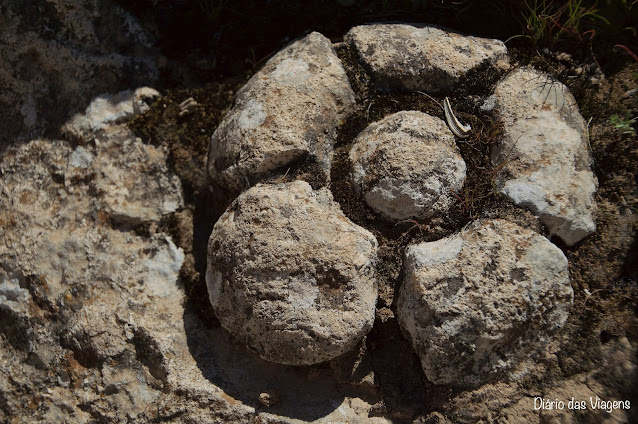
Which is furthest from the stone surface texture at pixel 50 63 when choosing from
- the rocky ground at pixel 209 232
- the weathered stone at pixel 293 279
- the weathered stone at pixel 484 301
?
the weathered stone at pixel 484 301

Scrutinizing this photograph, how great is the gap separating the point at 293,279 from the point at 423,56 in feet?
4.03

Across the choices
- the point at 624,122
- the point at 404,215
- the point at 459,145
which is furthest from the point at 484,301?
the point at 624,122

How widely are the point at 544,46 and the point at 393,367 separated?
5.71ft

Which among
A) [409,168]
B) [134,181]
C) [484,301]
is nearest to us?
[484,301]

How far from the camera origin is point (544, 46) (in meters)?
2.66

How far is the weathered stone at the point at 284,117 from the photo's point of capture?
237 cm

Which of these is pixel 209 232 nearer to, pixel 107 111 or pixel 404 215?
pixel 107 111

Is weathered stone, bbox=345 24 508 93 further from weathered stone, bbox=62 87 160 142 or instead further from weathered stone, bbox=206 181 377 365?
weathered stone, bbox=62 87 160 142

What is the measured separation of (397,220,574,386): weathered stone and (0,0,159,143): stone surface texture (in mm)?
1828

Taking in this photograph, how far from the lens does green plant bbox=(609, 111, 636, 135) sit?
2.47 metres

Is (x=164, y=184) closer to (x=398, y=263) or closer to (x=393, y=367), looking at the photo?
(x=398, y=263)

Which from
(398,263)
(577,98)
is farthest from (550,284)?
(577,98)

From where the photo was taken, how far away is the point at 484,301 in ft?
7.07

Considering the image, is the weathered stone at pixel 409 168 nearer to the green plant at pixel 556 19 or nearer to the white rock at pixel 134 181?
the green plant at pixel 556 19
